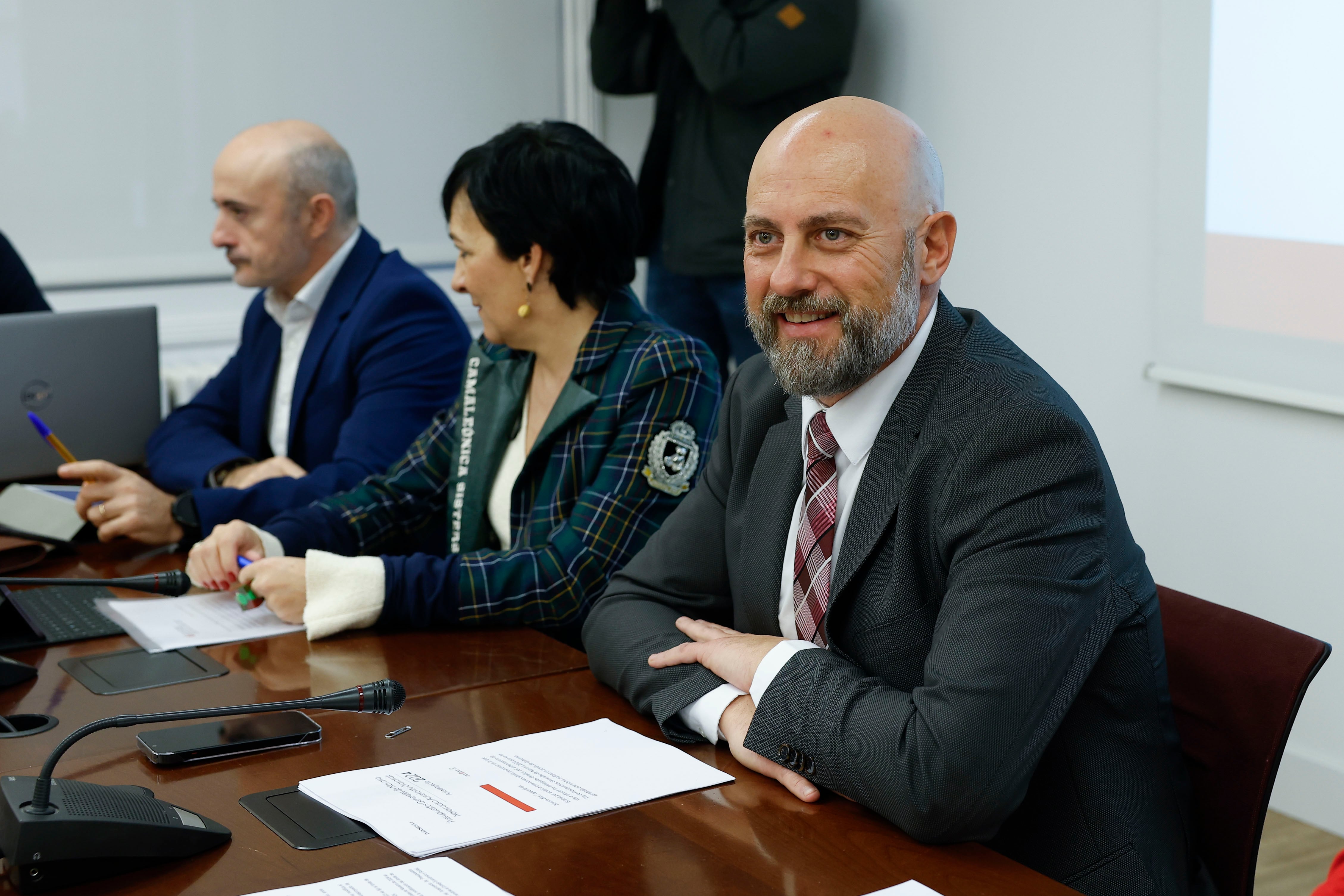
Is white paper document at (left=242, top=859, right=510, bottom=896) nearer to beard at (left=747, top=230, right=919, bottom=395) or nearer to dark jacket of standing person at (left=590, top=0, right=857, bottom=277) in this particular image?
beard at (left=747, top=230, right=919, bottom=395)

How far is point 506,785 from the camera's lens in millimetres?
1204

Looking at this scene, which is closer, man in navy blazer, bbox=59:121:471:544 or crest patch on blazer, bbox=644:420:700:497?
crest patch on blazer, bbox=644:420:700:497

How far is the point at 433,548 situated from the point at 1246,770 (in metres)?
1.53

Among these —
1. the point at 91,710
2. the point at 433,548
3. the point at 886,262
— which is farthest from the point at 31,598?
the point at 886,262

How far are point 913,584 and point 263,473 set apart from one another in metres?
1.66

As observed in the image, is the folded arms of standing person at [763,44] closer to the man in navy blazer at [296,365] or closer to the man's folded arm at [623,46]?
the man's folded arm at [623,46]

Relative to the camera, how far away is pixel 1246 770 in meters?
1.28

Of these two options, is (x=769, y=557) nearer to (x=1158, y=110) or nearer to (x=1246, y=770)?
(x=1246, y=770)

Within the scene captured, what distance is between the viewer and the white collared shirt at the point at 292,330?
2.77 m

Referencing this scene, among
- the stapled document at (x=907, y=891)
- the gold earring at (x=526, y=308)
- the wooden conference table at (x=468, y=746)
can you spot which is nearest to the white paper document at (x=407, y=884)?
the wooden conference table at (x=468, y=746)

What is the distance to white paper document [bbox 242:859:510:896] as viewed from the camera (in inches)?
39.0

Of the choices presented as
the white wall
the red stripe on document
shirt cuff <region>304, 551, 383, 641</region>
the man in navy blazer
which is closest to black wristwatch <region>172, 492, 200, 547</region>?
the man in navy blazer

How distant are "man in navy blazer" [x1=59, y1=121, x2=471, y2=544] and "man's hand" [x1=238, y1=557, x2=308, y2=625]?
546 mm

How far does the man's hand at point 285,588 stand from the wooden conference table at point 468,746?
0.05 meters
